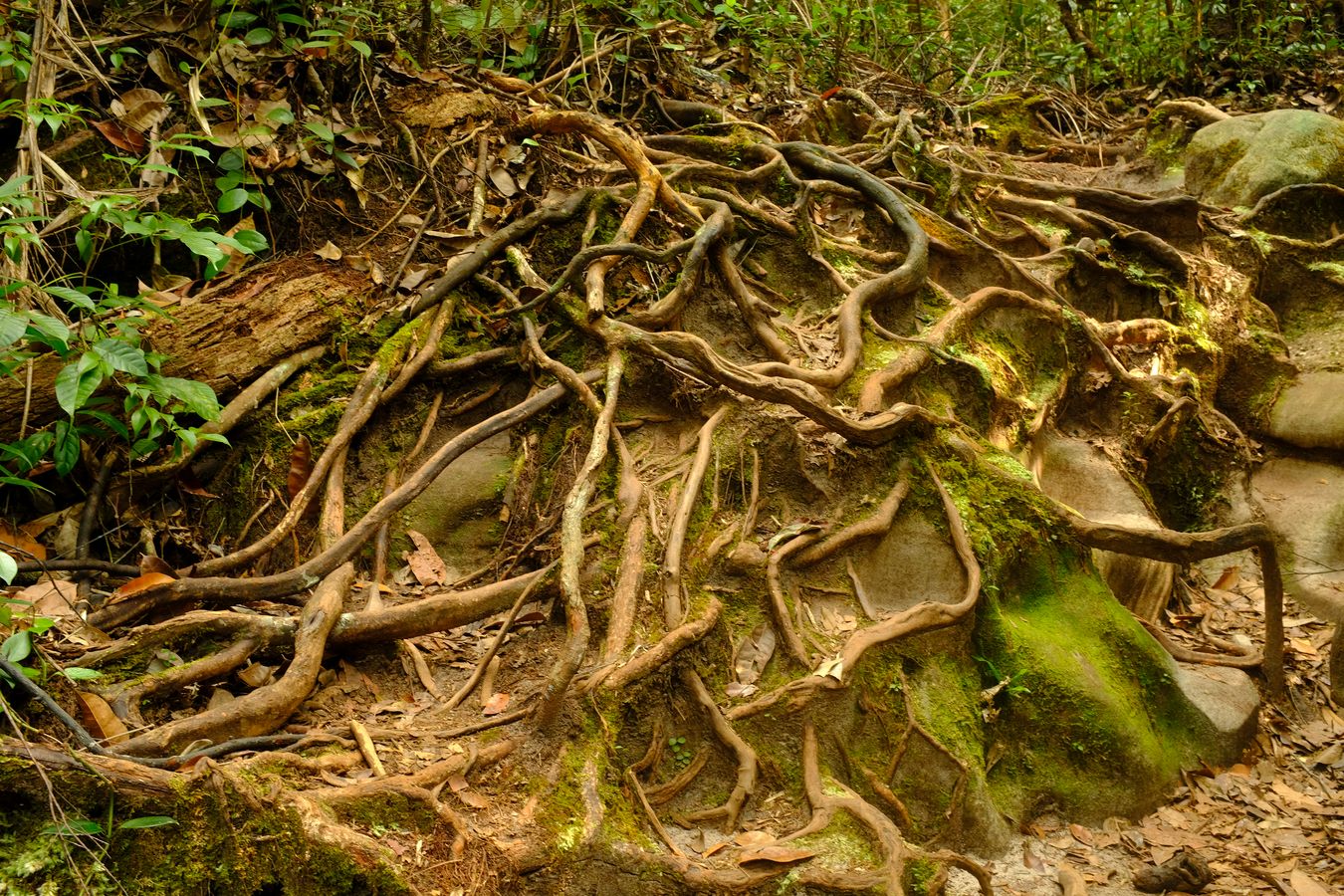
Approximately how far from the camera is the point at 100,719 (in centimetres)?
321

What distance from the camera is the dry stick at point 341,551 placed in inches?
151

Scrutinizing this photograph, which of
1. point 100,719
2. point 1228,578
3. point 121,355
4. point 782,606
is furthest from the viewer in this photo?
point 1228,578

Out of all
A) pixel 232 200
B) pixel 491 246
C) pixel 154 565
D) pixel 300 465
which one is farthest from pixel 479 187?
pixel 154 565

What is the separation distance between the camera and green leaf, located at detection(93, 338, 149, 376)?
3.69 metres

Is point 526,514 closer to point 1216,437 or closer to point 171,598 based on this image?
point 171,598

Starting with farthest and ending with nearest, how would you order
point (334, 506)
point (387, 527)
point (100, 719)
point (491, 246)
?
point (491, 246), point (387, 527), point (334, 506), point (100, 719)

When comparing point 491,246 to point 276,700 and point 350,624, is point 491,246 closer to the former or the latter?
point 350,624

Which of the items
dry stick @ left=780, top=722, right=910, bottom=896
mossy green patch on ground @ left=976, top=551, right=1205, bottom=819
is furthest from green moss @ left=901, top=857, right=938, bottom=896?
mossy green patch on ground @ left=976, top=551, right=1205, bottom=819

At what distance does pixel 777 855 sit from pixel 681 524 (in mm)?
1333

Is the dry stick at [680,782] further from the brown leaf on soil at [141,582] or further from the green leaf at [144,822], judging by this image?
the brown leaf on soil at [141,582]

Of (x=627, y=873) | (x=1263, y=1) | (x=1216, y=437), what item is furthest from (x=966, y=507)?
(x=1263, y=1)

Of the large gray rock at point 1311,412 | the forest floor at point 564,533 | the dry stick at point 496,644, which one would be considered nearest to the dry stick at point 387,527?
the forest floor at point 564,533

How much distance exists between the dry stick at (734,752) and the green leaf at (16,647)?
207 cm

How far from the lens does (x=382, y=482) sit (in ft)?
15.8
